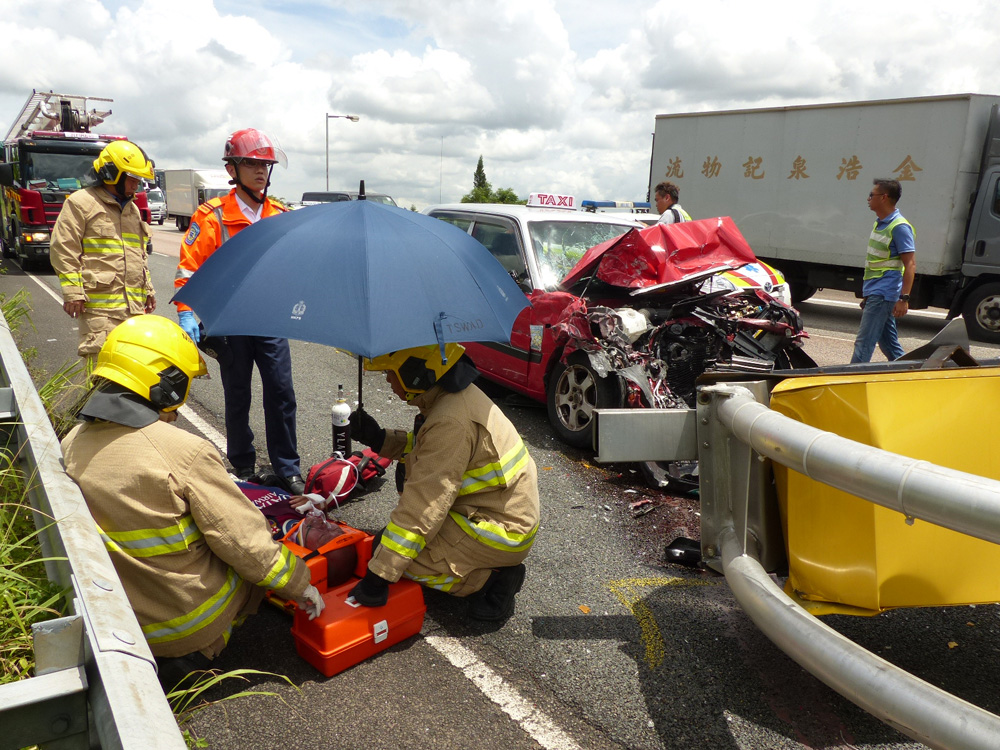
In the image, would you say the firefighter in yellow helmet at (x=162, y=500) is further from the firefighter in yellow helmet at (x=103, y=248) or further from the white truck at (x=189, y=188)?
the white truck at (x=189, y=188)

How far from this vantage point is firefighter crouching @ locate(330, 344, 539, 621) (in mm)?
2838

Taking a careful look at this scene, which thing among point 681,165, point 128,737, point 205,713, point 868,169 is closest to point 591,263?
point 205,713

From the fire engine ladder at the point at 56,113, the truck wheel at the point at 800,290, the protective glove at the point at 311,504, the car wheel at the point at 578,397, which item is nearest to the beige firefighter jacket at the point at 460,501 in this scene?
the protective glove at the point at 311,504

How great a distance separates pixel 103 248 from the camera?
16.0 feet

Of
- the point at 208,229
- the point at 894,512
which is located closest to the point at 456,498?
the point at 894,512

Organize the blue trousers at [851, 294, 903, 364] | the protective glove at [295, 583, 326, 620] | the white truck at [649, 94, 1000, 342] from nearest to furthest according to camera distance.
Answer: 1. the protective glove at [295, 583, 326, 620]
2. the blue trousers at [851, 294, 903, 364]
3. the white truck at [649, 94, 1000, 342]

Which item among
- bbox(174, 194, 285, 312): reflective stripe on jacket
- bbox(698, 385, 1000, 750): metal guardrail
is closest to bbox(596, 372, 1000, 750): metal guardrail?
bbox(698, 385, 1000, 750): metal guardrail

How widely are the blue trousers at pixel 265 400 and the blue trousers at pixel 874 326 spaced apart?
5.49 metres

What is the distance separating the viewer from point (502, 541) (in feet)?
9.89

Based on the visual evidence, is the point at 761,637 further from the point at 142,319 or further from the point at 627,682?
the point at 142,319

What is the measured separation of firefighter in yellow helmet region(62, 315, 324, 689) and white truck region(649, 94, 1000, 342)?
12.3 meters

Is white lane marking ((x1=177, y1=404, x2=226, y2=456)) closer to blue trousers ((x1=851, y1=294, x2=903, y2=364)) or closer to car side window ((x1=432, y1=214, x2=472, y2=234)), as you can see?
car side window ((x1=432, y1=214, x2=472, y2=234))

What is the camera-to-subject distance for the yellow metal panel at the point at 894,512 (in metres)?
2.06

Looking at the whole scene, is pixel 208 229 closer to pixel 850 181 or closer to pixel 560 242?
pixel 560 242
